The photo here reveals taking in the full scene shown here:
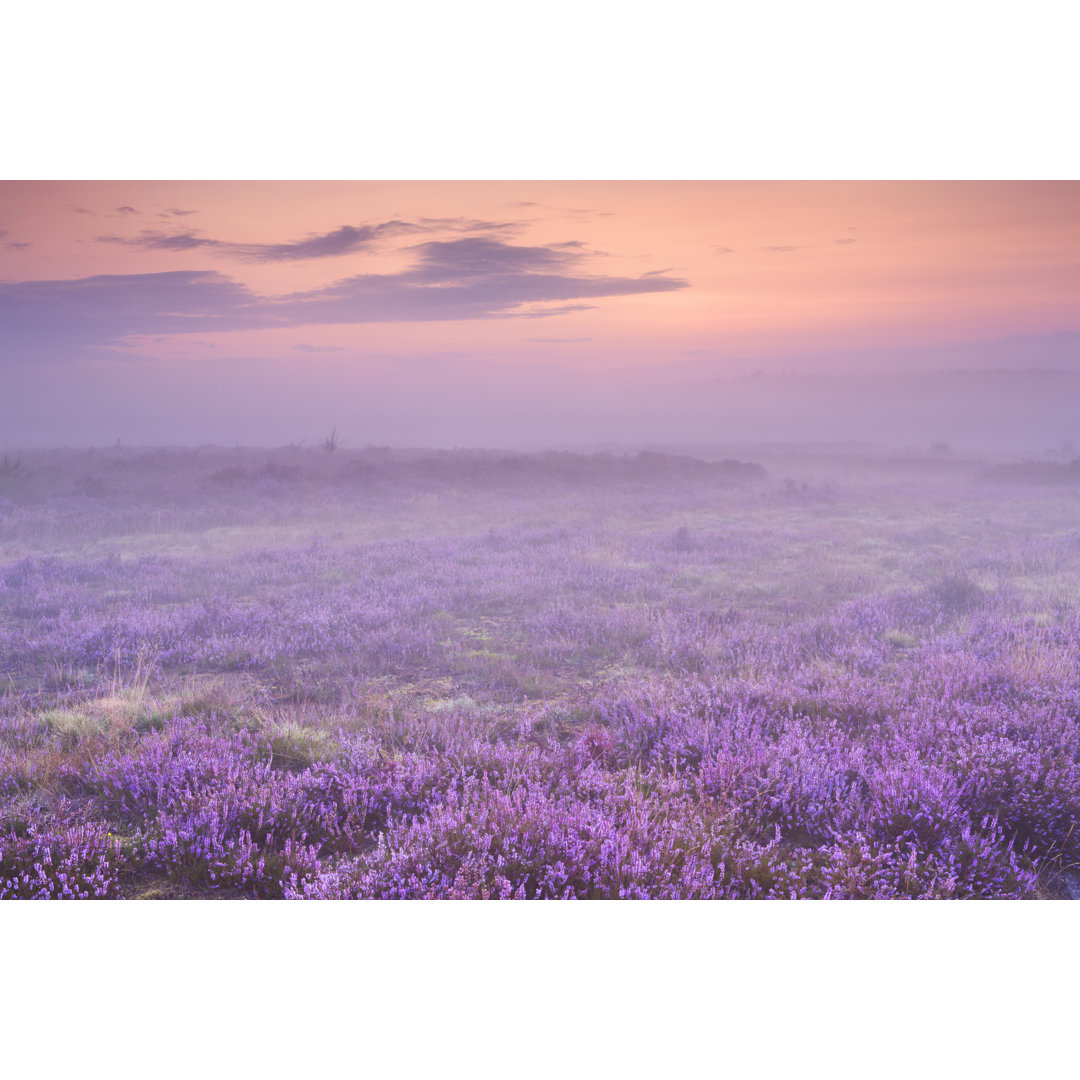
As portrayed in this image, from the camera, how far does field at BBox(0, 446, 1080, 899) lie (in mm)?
3059

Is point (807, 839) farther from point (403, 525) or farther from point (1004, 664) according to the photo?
point (403, 525)

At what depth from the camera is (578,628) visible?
6.75m

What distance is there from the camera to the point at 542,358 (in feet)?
31.3

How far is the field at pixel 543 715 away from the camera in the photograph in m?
3.06

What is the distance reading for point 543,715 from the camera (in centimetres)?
481

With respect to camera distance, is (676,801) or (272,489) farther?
(272,489)

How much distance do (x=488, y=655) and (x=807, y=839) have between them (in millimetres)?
3434

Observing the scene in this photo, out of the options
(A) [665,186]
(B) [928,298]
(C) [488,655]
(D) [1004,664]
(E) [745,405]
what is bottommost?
(C) [488,655]

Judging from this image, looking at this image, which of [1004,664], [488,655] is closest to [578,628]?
[488,655]

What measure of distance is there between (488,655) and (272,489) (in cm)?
1179

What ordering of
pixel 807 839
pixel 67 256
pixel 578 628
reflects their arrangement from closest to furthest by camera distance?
pixel 807 839
pixel 578 628
pixel 67 256

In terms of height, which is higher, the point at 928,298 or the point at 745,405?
the point at 928,298
